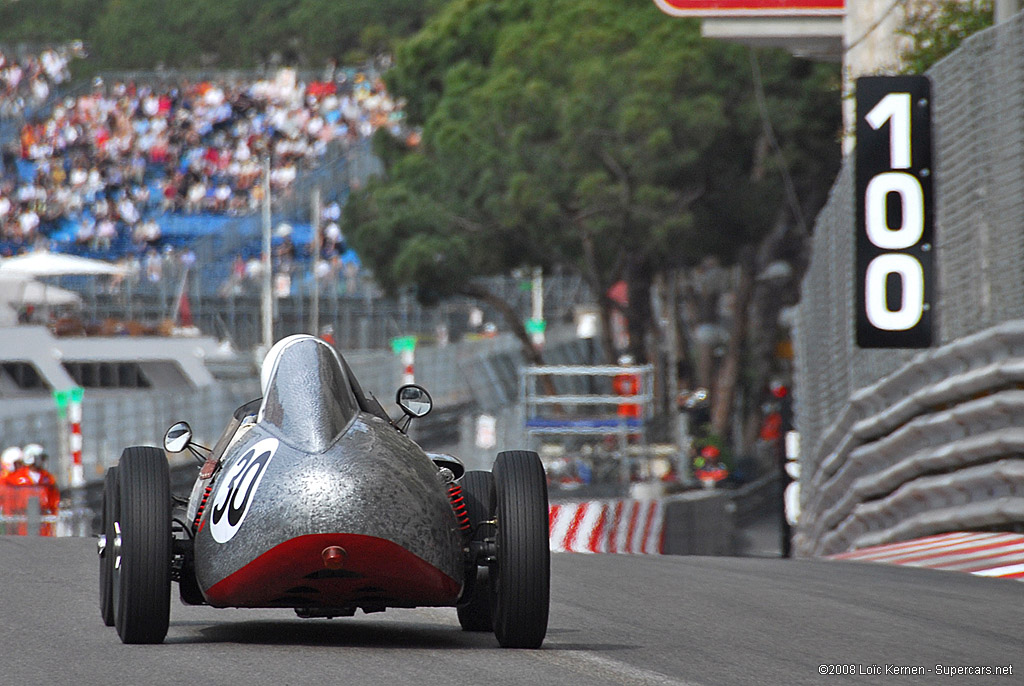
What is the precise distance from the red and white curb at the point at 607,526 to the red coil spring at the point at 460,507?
41.9 feet

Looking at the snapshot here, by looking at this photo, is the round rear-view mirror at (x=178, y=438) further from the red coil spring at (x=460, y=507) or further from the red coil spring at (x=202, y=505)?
the red coil spring at (x=460, y=507)

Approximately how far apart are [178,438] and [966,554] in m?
6.57

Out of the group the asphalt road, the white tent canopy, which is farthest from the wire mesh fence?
the white tent canopy

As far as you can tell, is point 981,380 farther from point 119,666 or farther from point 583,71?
point 583,71

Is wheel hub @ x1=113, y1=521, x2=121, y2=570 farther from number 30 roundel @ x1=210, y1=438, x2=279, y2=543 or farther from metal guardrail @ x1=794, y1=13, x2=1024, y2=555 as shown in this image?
metal guardrail @ x1=794, y1=13, x2=1024, y2=555

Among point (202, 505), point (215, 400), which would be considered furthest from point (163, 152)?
point (202, 505)

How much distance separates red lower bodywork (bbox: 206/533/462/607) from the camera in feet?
20.4

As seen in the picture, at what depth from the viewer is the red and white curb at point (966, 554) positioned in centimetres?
1163

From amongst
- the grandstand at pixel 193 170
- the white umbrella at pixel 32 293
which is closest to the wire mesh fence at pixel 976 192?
the white umbrella at pixel 32 293

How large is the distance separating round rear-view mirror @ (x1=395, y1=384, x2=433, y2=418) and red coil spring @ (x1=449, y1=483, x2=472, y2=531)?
0.34 m

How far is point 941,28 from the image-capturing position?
17.1 meters

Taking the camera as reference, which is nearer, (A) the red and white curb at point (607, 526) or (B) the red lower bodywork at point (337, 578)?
(B) the red lower bodywork at point (337, 578)

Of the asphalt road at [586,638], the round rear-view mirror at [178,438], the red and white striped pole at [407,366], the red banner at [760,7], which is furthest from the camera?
the red and white striped pole at [407,366]

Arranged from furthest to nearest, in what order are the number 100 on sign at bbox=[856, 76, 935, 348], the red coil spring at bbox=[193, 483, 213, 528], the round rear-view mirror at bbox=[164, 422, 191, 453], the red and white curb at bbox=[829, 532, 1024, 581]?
the number 100 on sign at bbox=[856, 76, 935, 348] → the red and white curb at bbox=[829, 532, 1024, 581] → the round rear-view mirror at bbox=[164, 422, 191, 453] → the red coil spring at bbox=[193, 483, 213, 528]
